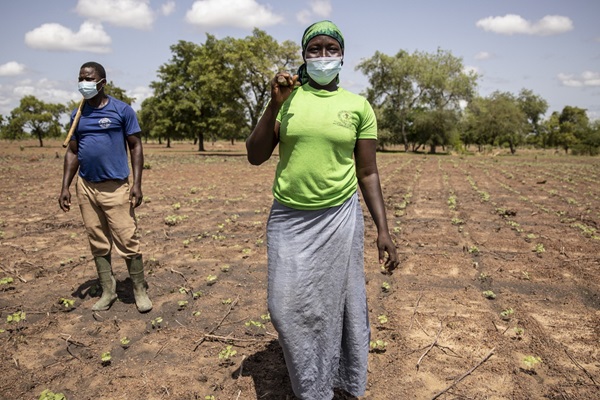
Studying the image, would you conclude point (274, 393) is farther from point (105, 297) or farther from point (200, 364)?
point (105, 297)

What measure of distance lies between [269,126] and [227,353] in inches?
73.0

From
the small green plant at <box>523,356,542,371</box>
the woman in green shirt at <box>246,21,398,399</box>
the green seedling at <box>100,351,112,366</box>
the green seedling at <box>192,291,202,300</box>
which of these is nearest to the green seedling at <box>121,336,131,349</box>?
the green seedling at <box>100,351,112,366</box>

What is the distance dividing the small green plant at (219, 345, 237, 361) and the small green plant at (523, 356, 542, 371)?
2.11 meters

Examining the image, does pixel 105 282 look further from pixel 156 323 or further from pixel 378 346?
pixel 378 346

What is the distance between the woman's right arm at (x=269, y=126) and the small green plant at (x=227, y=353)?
1615 millimetres

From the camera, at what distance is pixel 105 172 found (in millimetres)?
3439

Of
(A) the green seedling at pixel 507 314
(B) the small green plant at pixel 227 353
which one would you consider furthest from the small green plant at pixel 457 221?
(B) the small green plant at pixel 227 353

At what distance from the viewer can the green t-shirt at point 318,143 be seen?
197 centimetres

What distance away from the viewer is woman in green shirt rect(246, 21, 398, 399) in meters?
2.00

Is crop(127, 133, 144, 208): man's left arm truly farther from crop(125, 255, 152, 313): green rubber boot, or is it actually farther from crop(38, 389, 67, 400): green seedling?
crop(38, 389, 67, 400): green seedling

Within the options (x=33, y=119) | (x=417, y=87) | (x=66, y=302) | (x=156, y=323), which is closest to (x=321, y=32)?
(x=156, y=323)

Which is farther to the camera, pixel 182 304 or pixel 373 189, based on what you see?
pixel 182 304

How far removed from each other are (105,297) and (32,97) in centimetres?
6117

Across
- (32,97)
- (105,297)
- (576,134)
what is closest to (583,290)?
(105,297)
